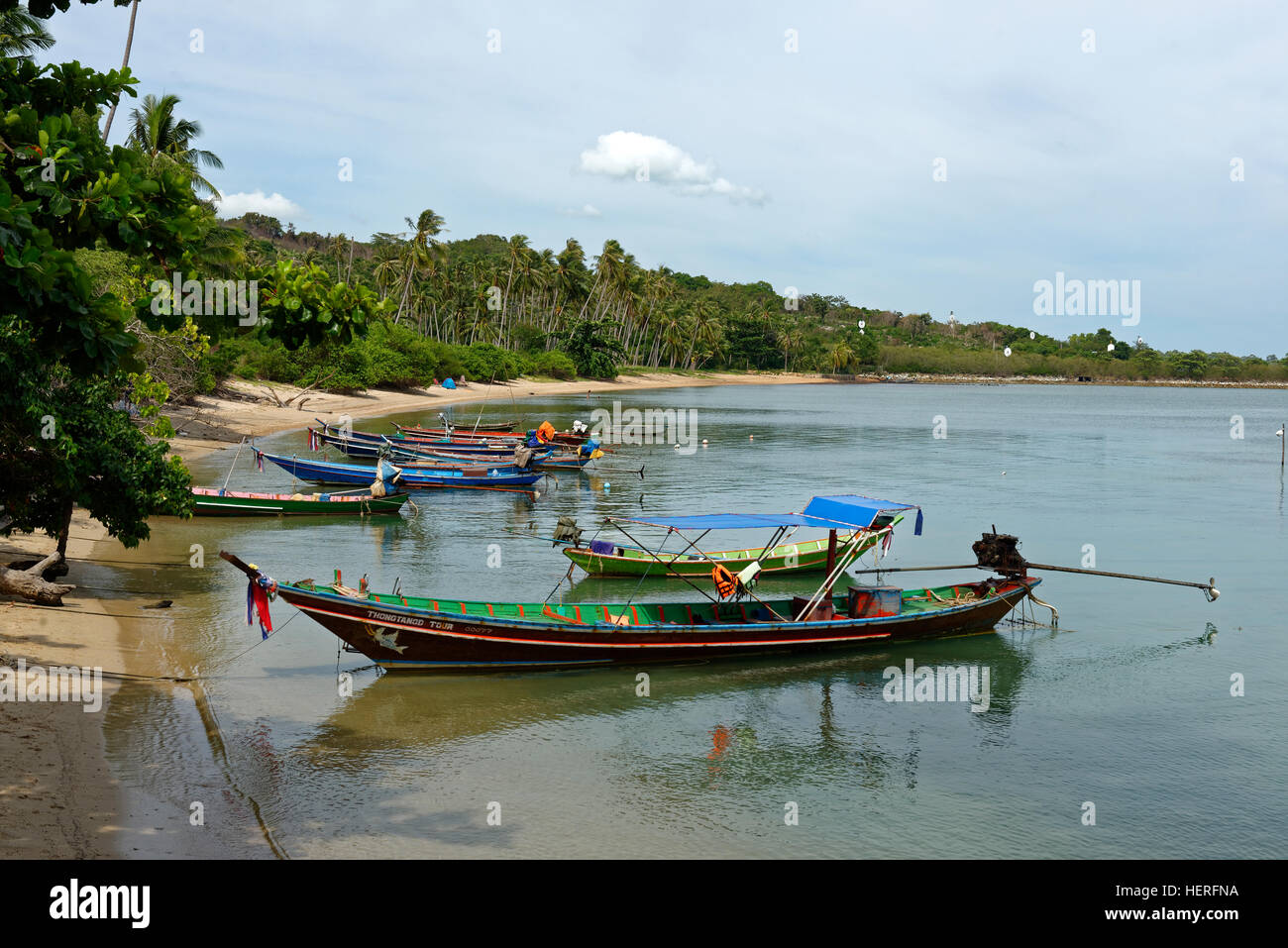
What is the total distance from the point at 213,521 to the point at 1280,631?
82.4 feet

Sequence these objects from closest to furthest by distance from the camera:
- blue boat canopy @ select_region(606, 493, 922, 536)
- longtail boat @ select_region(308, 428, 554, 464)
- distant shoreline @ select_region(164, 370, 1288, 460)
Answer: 1. blue boat canopy @ select_region(606, 493, 922, 536)
2. longtail boat @ select_region(308, 428, 554, 464)
3. distant shoreline @ select_region(164, 370, 1288, 460)

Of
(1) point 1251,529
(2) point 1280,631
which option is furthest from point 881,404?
(2) point 1280,631

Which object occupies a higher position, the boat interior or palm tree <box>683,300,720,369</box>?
palm tree <box>683,300,720,369</box>

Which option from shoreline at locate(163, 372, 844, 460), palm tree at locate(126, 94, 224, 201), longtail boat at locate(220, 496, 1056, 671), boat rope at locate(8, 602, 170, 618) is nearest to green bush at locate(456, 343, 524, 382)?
shoreline at locate(163, 372, 844, 460)

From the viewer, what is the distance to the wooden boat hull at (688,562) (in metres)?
21.6

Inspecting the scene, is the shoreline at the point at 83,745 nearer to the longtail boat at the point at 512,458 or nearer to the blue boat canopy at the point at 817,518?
the blue boat canopy at the point at 817,518

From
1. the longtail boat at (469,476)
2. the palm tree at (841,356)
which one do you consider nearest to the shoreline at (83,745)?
the longtail boat at (469,476)

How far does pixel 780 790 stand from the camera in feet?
39.2

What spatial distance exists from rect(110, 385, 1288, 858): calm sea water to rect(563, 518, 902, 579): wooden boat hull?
0.39m

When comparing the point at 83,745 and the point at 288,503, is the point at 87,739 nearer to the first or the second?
the point at 83,745

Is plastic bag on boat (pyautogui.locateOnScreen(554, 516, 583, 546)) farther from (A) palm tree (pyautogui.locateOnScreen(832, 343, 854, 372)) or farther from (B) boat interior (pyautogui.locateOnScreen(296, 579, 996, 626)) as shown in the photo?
(A) palm tree (pyautogui.locateOnScreen(832, 343, 854, 372))

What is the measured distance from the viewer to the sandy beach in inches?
348
